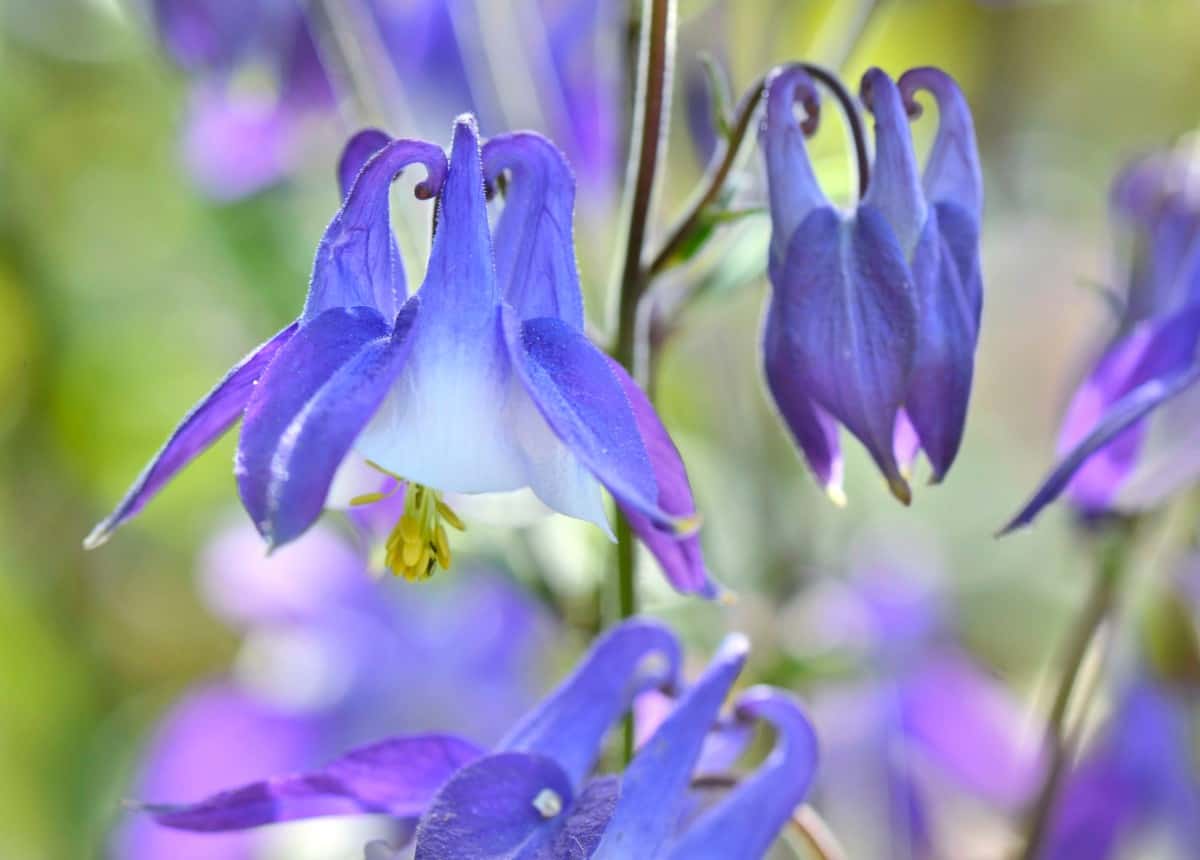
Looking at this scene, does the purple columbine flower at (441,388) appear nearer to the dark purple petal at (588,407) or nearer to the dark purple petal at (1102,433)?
the dark purple petal at (588,407)

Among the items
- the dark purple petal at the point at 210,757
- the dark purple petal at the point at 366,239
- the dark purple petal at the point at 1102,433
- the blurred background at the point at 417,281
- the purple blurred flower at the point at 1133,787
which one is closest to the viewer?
the dark purple petal at the point at 366,239

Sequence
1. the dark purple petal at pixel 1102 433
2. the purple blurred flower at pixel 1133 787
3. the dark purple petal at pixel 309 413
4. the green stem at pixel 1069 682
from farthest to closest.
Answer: the purple blurred flower at pixel 1133 787
the green stem at pixel 1069 682
the dark purple petal at pixel 1102 433
the dark purple petal at pixel 309 413

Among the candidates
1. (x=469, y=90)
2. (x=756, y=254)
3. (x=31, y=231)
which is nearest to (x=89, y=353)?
(x=31, y=231)

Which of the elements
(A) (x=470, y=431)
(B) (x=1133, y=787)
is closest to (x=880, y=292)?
(A) (x=470, y=431)

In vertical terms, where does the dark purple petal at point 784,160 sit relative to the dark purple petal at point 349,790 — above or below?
above

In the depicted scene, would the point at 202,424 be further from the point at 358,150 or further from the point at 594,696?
the point at 594,696

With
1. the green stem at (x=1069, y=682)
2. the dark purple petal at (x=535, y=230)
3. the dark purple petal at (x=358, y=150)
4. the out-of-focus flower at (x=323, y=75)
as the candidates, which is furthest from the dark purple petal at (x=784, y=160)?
the out-of-focus flower at (x=323, y=75)

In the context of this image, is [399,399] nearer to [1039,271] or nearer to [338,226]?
[338,226]

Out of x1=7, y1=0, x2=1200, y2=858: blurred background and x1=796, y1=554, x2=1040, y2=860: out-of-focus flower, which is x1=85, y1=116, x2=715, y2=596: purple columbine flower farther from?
x1=796, y1=554, x2=1040, y2=860: out-of-focus flower

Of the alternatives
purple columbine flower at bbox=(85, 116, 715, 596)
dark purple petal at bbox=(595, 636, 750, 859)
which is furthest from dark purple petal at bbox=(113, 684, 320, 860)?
purple columbine flower at bbox=(85, 116, 715, 596)
